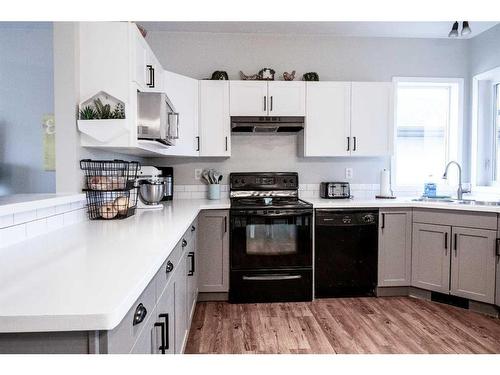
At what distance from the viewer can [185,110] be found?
307 centimetres

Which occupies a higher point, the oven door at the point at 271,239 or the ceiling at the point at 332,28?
the ceiling at the point at 332,28

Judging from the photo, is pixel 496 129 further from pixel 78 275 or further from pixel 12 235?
pixel 12 235

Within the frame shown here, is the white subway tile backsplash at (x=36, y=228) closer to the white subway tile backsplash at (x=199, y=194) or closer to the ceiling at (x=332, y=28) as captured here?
the white subway tile backsplash at (x=199, y=194)

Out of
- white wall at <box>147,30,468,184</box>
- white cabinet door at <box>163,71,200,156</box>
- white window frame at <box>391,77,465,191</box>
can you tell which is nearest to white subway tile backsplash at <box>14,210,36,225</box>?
white cabinet door at <box>163,71,200,156</box>

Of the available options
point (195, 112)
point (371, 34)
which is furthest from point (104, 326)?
point (371, 34)

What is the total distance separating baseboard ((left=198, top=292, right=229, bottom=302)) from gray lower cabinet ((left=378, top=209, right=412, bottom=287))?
137 centimetres

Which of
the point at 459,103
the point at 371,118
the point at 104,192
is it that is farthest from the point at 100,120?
the point at 459,103

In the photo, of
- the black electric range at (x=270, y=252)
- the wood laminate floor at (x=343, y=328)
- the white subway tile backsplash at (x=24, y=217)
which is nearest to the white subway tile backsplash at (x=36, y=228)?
the white subway tile backsplash at (x=24, y=217)

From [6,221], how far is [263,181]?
243cm

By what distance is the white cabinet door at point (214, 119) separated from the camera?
3174 millimetres

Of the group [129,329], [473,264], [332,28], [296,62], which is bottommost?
[473,264]

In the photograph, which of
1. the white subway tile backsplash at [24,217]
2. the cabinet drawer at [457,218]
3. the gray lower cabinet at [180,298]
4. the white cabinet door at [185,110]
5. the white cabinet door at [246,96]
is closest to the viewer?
the white subway tile backsplash at [24,217]

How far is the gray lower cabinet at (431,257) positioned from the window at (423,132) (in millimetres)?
871

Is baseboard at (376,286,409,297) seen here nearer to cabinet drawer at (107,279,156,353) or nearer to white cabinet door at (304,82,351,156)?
white cabinet door at (304,82,351,156)
